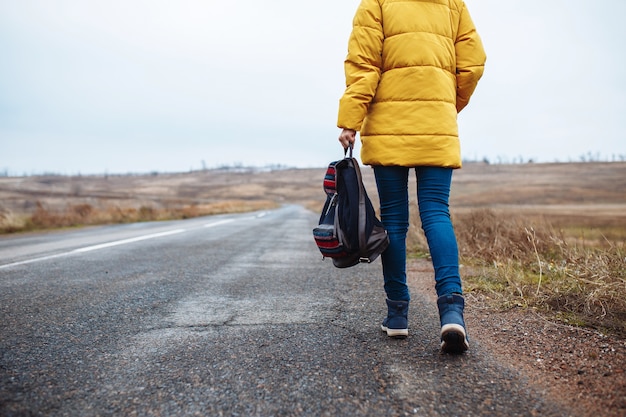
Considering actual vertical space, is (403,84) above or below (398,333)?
above

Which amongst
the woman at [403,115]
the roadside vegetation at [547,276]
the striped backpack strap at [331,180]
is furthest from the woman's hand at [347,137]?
the roadside vegetation at [547,276]

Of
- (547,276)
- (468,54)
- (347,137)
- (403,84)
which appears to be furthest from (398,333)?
(547,276)

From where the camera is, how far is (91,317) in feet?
8.63

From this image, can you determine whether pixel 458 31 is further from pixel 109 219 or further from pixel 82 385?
pixel 109 219

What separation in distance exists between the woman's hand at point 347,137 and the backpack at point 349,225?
73mm

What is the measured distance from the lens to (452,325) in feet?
6.44

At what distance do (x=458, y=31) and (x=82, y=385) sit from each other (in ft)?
8.63

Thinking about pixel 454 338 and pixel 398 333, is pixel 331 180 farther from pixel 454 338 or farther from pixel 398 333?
pixel 454 338

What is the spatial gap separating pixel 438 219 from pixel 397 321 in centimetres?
60

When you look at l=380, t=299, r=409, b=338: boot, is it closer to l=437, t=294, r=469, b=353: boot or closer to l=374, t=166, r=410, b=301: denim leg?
l=374, t=166, r=410, b=301: denim leg

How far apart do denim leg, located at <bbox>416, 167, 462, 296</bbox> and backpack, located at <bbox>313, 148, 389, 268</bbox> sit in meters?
0.26

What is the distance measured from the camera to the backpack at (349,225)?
2.17 m

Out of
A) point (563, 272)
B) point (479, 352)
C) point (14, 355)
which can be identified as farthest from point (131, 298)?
point (563, 272)

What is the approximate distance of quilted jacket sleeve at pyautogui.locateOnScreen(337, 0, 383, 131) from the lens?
2242 millimetres
